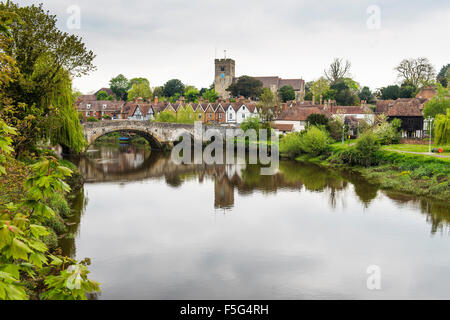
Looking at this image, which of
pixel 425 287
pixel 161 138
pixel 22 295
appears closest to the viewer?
pixel 22 295

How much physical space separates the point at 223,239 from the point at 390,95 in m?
73.5

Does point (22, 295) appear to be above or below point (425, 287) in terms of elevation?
above

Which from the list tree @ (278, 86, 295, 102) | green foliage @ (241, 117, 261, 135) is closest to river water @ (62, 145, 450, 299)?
green foliage @ (241, 117, 261, 135)

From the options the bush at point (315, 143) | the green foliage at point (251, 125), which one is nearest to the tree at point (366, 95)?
the green foliage at point (251, 125)

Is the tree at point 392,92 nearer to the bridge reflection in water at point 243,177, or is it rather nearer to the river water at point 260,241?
the bridge reflection in water at point 243,177

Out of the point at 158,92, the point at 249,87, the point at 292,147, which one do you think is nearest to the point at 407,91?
the point at 249,87

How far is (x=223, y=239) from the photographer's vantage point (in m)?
16.5

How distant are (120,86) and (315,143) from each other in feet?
249

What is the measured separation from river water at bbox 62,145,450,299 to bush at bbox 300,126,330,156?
13571 millimetres

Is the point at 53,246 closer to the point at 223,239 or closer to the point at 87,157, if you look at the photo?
the point at 223,239

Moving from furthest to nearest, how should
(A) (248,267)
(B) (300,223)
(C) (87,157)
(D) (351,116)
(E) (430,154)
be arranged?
(D) (351,116) → (C) (87,157) → (E) (430,154) → (B) (300,223) → (A) (248,267)

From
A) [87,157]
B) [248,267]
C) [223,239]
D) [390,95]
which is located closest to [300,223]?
[223,239]

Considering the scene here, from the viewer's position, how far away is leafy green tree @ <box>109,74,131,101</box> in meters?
104

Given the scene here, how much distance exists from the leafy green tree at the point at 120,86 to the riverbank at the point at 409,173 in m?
78.0
